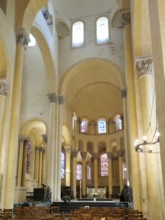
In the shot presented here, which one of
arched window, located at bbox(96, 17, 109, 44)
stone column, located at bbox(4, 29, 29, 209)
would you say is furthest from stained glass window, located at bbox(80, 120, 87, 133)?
stone column, located at bbox(4, 29, 29, 209)

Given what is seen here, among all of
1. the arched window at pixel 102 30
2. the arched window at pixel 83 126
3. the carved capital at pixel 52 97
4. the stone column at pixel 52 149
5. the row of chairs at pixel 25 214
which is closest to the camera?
the row of chairs at pixel 25 214

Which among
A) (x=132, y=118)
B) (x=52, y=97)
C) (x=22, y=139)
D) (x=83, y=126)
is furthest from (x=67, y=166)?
(x=132, y=118)

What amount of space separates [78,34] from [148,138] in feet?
53.2

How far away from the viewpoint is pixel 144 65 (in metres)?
11.6

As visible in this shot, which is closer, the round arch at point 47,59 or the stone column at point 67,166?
the round arch at point 47,59

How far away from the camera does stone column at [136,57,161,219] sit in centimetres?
1011

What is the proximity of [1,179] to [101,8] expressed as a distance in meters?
18.1

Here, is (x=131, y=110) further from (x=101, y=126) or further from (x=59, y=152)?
(x=101, y=126)

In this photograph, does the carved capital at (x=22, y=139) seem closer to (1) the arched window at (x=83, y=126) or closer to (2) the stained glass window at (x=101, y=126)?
(1) the arched window at (x=83, y=126)

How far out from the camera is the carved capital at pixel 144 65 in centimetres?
1149

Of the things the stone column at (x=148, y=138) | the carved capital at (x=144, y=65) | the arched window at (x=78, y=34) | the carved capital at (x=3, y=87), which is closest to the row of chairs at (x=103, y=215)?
the stone column at (x=148, y=138)

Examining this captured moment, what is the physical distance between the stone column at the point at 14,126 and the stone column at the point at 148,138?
19.0 ft

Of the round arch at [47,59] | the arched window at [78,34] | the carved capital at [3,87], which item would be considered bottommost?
the carved capital at [3,87]

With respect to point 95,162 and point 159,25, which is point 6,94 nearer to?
point 159,25
